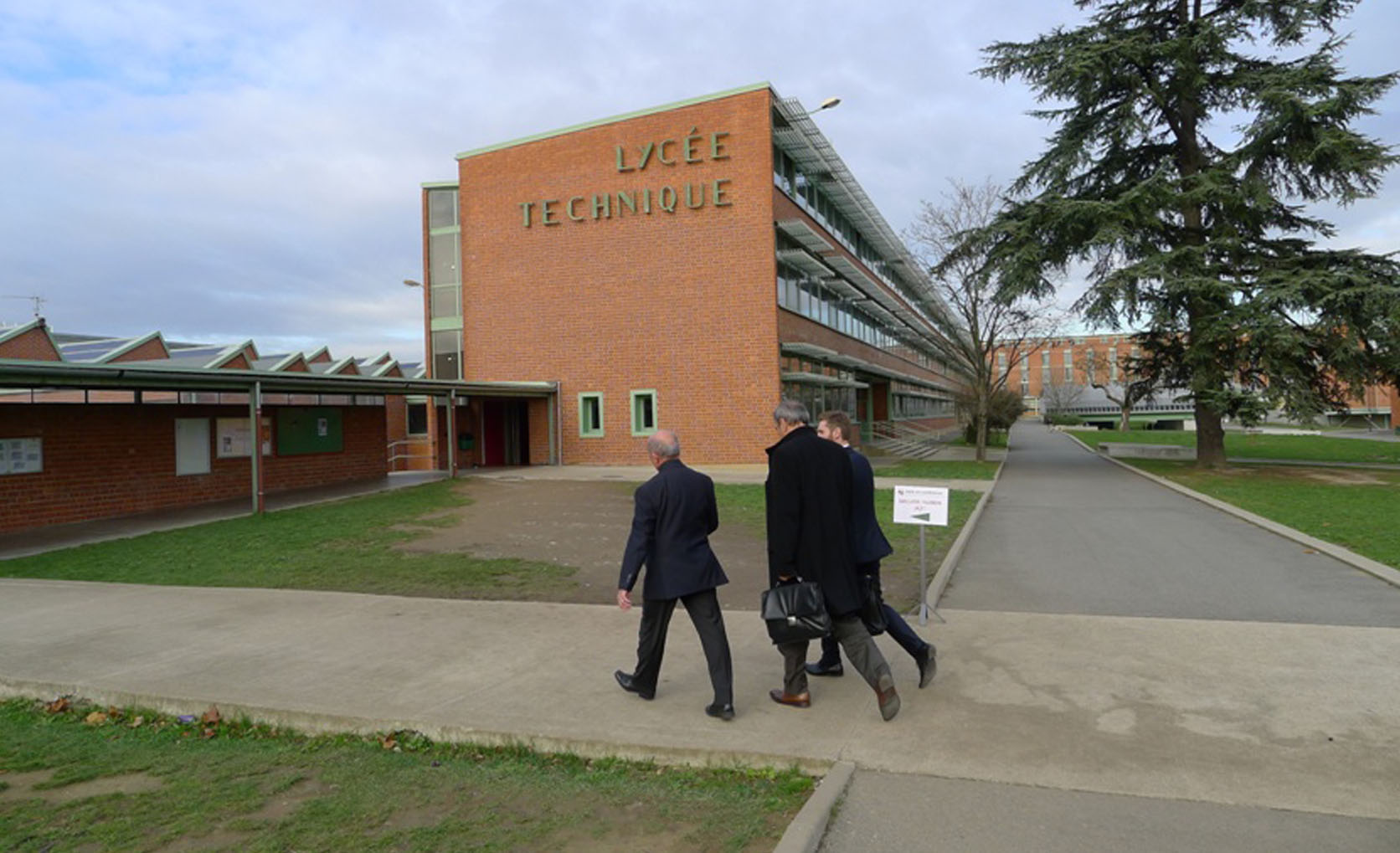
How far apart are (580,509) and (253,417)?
6584mm

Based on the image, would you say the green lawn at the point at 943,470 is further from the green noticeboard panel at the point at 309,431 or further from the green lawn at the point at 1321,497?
the green noticeboard panel at the point at 309,431

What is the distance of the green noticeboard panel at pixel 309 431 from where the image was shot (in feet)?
62.5

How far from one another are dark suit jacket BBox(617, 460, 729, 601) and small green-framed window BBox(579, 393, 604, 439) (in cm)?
2238

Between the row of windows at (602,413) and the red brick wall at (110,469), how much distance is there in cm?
979

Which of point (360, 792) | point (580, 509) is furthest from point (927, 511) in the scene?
point (580, 509)

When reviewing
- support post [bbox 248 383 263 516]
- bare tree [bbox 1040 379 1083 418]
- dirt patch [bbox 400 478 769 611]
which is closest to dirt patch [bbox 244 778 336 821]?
dirt patch [bbox 400 478 769 611]

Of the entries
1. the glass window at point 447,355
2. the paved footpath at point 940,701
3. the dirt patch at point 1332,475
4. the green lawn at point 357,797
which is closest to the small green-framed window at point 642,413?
the glass window at point 447,355

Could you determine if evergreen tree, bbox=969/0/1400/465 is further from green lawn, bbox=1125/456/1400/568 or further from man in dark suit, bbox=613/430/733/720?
man in dark suit, bbox=613/430/733/720

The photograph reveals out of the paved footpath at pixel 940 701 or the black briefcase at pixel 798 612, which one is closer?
the paved footpath at pixel 940 701

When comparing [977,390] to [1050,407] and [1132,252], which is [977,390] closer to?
[1132,252]

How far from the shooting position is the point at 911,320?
46.8 m

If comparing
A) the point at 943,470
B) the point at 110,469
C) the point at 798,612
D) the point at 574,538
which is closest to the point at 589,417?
the point at 943,470

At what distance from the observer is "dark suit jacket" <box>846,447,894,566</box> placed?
16.0 feet

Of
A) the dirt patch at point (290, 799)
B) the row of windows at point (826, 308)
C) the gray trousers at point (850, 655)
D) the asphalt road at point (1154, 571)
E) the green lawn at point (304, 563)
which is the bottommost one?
the dirt patch at point (290, 799)
